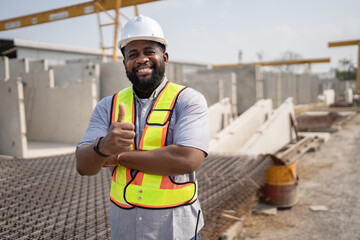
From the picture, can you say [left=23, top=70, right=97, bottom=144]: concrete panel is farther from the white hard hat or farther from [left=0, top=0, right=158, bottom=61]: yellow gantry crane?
[left=0, top=0, right=158, bottom=61]: yellow gantry crane

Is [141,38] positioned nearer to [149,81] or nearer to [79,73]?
[149,81]

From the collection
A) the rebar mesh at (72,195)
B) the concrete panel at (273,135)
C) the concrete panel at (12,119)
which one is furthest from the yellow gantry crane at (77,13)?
the rebar mesh at (72,195)

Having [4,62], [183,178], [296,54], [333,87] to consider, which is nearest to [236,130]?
[183,178]

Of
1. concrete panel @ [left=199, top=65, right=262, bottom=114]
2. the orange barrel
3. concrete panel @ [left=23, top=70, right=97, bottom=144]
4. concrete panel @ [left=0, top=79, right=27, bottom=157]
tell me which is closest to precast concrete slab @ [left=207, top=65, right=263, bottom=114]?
concrete panel @ [left=199, top=65, right=262, bottom=114]

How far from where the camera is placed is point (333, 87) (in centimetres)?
3559

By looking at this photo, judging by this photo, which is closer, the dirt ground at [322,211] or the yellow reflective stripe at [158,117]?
the yellow reflective stripe at [158,117]

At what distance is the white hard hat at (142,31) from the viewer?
5.19 ft

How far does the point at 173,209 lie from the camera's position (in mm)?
1497

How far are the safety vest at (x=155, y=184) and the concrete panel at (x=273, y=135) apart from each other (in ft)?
19.2

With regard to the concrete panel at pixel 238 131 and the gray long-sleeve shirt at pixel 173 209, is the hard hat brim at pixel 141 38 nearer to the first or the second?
the gray long-sleeve shirt at pixel 173 209

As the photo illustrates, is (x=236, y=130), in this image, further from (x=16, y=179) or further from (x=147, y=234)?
(x=147, y=234)

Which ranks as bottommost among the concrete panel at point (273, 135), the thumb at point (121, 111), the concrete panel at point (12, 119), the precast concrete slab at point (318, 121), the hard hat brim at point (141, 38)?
the precast concrete slab at point (318, 121)

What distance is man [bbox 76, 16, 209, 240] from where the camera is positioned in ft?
4.83

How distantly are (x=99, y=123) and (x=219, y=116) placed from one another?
815cm
